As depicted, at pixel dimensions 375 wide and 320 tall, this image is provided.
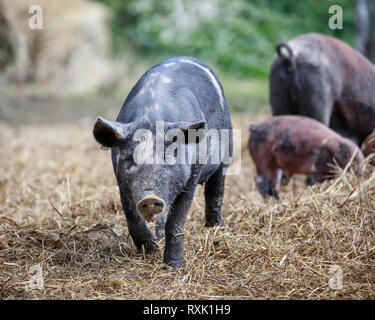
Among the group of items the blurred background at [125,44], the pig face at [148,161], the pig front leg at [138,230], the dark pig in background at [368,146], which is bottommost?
the pig front leg at [138,230]

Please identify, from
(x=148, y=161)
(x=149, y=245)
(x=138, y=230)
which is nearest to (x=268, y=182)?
(x=149, y=245)

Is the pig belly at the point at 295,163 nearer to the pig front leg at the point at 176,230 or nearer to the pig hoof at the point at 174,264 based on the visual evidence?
the pig front leg at the point at 176,230

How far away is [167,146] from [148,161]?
143 mm

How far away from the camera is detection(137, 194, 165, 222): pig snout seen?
8.89 ft

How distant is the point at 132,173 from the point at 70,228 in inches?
49.2

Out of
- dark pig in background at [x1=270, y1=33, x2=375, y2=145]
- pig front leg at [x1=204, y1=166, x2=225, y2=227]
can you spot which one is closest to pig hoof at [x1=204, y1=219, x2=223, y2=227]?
pig front leg at [x1=204, y1=166, x2=225, y2=227]

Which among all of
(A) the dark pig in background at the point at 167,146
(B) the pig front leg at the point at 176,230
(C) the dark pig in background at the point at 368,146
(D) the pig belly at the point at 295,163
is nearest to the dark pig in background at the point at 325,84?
(C) the dark pig in background at the point at 368,146

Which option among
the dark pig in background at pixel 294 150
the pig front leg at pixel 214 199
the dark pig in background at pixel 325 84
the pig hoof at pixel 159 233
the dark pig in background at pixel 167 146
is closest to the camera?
the dark pig in background at pixel 167 146

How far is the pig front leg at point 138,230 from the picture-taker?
127 inches

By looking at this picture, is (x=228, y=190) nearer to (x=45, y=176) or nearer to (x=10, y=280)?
(x=45, y=176)

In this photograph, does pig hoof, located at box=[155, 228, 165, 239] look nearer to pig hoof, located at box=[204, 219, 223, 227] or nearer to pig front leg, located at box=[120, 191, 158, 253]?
pig front leg, located at box=[120, 191, 158, 253]

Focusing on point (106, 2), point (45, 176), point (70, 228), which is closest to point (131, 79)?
point (106, 2)

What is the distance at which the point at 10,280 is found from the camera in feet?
10.00

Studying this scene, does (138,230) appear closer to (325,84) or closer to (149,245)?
(149,245)
